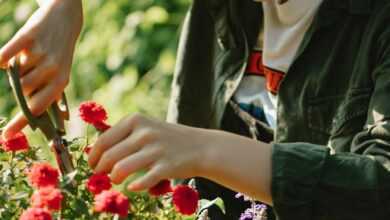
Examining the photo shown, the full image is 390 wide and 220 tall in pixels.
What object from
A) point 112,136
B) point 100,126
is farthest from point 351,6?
point 112,136

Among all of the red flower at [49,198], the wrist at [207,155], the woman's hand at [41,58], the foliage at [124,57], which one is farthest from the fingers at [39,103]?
the foliage at [124,57]

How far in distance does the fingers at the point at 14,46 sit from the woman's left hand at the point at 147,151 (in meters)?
0.24

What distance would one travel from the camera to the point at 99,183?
1387 mm

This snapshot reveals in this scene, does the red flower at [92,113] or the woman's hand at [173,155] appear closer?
the woman's hand at [173,155]

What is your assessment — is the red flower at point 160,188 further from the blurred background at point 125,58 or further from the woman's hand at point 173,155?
the blurred background at point 125,58

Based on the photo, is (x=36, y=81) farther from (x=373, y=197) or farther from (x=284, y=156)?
(x=373, y=197)

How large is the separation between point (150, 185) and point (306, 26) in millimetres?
663

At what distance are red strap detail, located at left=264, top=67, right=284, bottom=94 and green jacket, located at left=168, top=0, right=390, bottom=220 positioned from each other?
3 cm

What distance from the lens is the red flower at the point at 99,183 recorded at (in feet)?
4.53

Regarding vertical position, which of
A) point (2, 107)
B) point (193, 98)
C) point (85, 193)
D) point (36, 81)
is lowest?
point (2, 107)

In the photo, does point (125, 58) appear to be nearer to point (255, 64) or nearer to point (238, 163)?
point (255, 64)

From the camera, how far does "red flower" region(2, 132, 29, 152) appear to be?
1.58 meters

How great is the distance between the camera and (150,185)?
1315mm

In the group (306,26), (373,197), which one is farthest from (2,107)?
(373,197)
